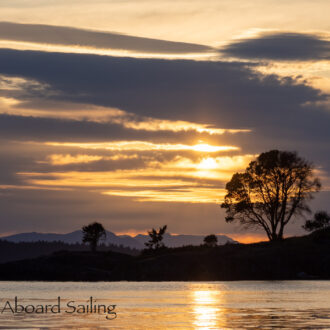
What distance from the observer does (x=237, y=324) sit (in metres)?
48.5

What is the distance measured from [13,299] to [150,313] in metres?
21.9

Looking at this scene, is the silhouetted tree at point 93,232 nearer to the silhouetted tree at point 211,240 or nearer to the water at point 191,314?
the silhouetted tree at point 211,240

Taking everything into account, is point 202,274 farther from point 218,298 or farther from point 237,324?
point 237,324

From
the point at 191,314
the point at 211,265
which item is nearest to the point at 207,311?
the point at 191,314

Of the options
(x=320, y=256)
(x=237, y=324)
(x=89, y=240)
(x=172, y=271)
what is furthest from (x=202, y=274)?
(x=237, y=324)

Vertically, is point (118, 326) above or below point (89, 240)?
below

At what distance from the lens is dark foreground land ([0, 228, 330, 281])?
134 m

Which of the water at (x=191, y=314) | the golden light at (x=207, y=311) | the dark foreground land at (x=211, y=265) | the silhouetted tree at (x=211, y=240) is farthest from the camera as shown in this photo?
the silhouetted tree at (x=211, y=240)

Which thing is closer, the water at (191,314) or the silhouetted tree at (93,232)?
the water at (191,314)

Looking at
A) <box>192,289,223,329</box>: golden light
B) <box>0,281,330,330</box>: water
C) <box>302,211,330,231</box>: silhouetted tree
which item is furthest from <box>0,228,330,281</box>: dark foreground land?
<box>0,281,330,330</box>: water

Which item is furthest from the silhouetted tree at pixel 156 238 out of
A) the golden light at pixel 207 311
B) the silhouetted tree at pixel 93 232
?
the golden light at pixel 207 311

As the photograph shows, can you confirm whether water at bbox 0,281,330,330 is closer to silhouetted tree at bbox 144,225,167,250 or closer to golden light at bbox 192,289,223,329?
golden light at bbox 192,289,223,329

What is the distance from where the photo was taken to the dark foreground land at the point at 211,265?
134 metres

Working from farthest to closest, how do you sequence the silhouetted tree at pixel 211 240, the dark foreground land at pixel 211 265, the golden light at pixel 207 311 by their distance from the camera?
the silhouetted tree at pixel 211 240 < the dark foreground land at pixel 211 265 < the golden light at pixel 207 311
